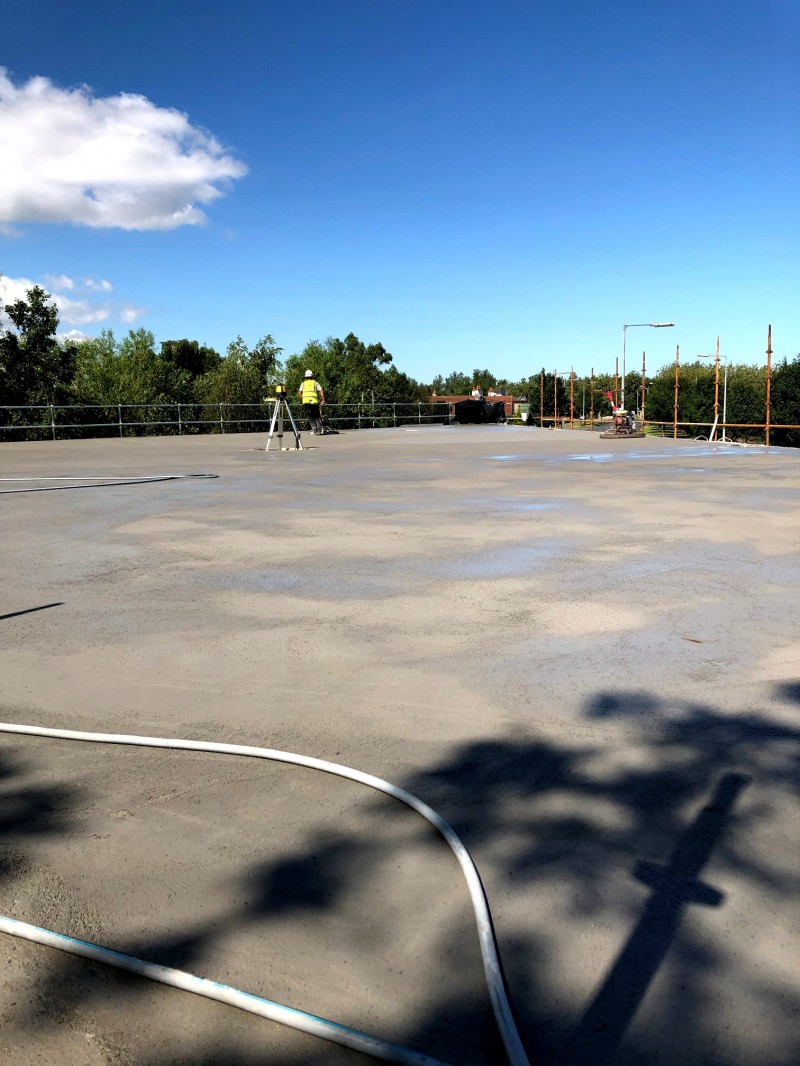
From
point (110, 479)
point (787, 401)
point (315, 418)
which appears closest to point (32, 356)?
point (315, 418)

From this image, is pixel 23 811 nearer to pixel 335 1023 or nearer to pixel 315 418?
pixel 335 1023

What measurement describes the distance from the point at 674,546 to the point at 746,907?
16.0ft

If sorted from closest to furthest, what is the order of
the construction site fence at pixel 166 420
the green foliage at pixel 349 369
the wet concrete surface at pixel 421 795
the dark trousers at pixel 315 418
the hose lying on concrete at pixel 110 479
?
the wet concrete surface at pixel 421 795 < the hose lying on concrete at pixel 110 479 < the dark trousers at pixel 315 418 < the construction site fence at pixel 166 420 < the green foliage at pixel 349 369

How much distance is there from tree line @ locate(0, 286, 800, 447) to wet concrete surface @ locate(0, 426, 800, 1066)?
26.9 meters

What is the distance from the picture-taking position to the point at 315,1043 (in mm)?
1668

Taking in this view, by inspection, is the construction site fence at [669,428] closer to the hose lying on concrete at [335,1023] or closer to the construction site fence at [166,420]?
the construction site fence at [166,420]

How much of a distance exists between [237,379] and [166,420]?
39.7m

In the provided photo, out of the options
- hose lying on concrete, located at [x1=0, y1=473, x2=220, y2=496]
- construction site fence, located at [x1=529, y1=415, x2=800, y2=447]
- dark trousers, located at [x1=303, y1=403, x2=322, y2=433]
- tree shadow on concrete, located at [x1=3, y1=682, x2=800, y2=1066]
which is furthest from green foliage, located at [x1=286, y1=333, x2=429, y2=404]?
tree shadow on concrete, located at [x1=3, y1=682, x2=800, y2=1066]

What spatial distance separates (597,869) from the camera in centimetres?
223

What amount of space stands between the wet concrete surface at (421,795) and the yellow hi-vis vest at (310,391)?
1549 cm

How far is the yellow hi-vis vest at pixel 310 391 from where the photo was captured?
21.5m

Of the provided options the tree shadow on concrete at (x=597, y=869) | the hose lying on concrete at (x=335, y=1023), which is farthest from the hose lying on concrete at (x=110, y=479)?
the hose lying on concrete at (x=335, y=1023)

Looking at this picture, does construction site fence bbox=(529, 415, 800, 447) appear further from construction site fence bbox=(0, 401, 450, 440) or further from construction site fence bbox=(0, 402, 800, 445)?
construction site fence bbox=(0, 401, 450, 440)

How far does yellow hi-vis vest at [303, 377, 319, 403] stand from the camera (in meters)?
21.5
